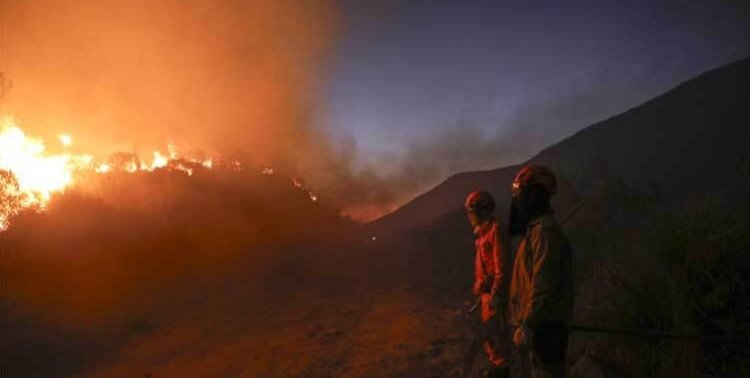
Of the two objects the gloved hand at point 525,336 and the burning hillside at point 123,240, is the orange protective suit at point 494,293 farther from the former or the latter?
the burning hillside at point 123,240

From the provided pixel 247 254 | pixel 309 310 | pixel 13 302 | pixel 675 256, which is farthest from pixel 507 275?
pixel 247 254

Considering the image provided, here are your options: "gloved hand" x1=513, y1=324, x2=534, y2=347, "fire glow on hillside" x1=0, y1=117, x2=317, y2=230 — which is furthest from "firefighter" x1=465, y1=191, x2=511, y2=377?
"fire glow on hillside" x1=0, y1=117, x2=317, y2=230

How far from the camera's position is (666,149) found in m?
29.9

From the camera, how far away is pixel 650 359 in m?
5.41

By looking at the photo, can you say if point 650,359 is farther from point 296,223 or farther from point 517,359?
point 296,223

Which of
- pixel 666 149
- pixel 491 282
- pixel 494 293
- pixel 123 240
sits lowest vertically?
pixel 494 293

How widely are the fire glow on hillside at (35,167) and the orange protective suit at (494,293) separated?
63.4ft

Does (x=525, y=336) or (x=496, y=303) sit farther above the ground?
(x=496, y=303)

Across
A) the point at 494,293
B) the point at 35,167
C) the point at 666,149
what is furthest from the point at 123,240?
the point at 666,149

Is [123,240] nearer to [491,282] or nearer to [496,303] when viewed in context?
[491,282]

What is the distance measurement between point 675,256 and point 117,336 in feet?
40.1

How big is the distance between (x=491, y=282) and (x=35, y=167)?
21175mm

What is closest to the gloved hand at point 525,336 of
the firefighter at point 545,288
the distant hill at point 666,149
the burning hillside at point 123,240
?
the firefighter at point 545,288

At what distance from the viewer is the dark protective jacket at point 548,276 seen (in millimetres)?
3523
